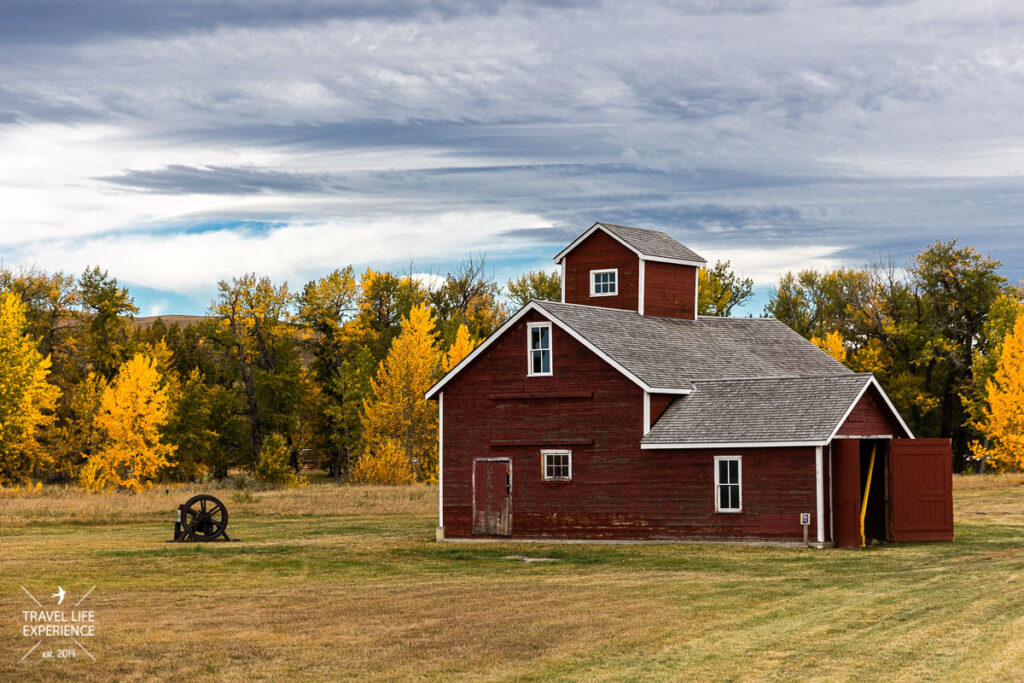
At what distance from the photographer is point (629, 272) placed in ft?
136

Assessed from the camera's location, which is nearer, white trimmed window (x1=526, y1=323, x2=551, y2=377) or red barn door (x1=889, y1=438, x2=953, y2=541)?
red barn door (x1=889, y1=438, x2=953, y2=541)

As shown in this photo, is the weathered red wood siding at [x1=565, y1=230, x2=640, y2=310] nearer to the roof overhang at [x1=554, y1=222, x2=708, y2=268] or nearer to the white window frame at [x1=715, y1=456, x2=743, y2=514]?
the roof overhang at [x1=554, y1=222, x2=708, y2=268]

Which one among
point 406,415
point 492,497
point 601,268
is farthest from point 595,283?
point 406,415

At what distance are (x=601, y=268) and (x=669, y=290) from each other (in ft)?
8.31

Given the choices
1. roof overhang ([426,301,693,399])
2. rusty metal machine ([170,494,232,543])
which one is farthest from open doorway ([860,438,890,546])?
rusty metal machine ([170,494,232,543])

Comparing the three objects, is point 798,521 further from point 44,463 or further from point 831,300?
point 831,300

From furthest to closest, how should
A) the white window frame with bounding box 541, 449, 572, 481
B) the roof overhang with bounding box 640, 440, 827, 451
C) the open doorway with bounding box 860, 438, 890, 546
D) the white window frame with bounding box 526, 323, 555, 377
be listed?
1. the white window frame with bounding box 526, 323, 555, 377
2. the white window frame with bounding box 541, 449, 572, 481
3. the open doorway with bounding box 860, 438, 890, 546
4. the roof overhang with bounding box 640, 440, 827, 451

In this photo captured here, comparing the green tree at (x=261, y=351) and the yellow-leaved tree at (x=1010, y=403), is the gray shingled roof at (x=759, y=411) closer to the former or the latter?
the yellow-leaved tree at (x=1010, y=403)

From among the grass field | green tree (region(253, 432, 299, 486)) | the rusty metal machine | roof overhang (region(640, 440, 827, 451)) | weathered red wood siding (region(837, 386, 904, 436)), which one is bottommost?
the grass field

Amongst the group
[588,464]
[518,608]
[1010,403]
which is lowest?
[518,608]

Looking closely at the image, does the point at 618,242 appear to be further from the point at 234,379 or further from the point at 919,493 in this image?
the point at 234,379

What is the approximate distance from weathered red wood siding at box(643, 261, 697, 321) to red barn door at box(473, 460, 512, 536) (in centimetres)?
883

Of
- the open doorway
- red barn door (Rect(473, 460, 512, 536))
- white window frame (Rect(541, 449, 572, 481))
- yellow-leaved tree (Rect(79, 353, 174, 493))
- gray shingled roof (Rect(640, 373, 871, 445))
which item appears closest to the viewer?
gray shingled roof (Rect(640, 373, 871, 445))

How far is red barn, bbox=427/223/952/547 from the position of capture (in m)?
31.2
